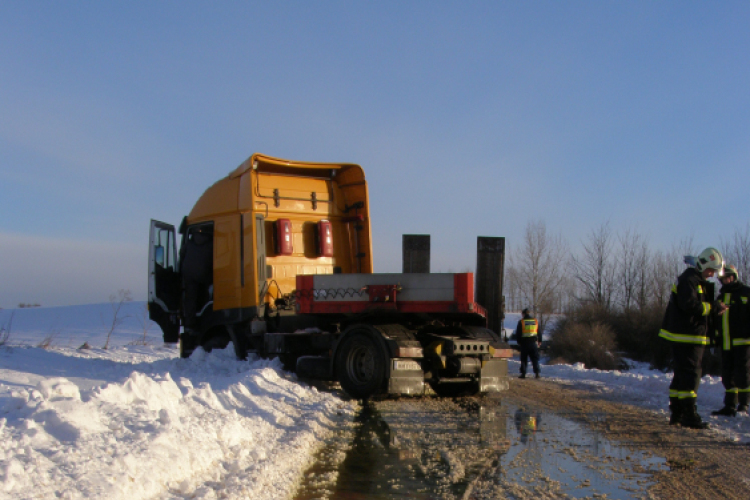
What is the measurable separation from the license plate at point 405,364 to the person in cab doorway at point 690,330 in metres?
3.05

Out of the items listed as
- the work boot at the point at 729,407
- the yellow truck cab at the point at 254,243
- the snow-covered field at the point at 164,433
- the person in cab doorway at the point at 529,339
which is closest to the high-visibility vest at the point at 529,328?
the person in cab doorway at the point at 529,339

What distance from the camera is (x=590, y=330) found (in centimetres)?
2356

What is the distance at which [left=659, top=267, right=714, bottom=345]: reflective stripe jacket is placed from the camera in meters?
7.03

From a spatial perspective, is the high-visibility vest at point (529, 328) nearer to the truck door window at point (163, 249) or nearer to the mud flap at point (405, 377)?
the mud flap at point (405, 377)

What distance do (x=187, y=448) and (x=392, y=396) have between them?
510 centimetres

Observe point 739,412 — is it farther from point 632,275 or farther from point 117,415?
point 632,275

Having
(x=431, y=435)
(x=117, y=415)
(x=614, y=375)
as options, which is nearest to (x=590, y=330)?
(x=614, y=375)

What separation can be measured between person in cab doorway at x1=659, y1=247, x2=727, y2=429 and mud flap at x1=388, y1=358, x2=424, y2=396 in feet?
9.88

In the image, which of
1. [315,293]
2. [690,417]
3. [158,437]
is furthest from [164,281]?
[690,417]

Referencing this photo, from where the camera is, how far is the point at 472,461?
5.16 meters

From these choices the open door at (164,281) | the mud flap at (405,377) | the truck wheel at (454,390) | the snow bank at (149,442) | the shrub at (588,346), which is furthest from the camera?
the shrub at (588,346)

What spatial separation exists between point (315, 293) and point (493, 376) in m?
2.78

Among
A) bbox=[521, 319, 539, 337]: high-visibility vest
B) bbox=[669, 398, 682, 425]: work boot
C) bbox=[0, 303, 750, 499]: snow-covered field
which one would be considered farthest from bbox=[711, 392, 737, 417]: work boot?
bbox=[521, 319, 539, 337]: high-visibility vest

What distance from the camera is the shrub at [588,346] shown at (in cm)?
2189
